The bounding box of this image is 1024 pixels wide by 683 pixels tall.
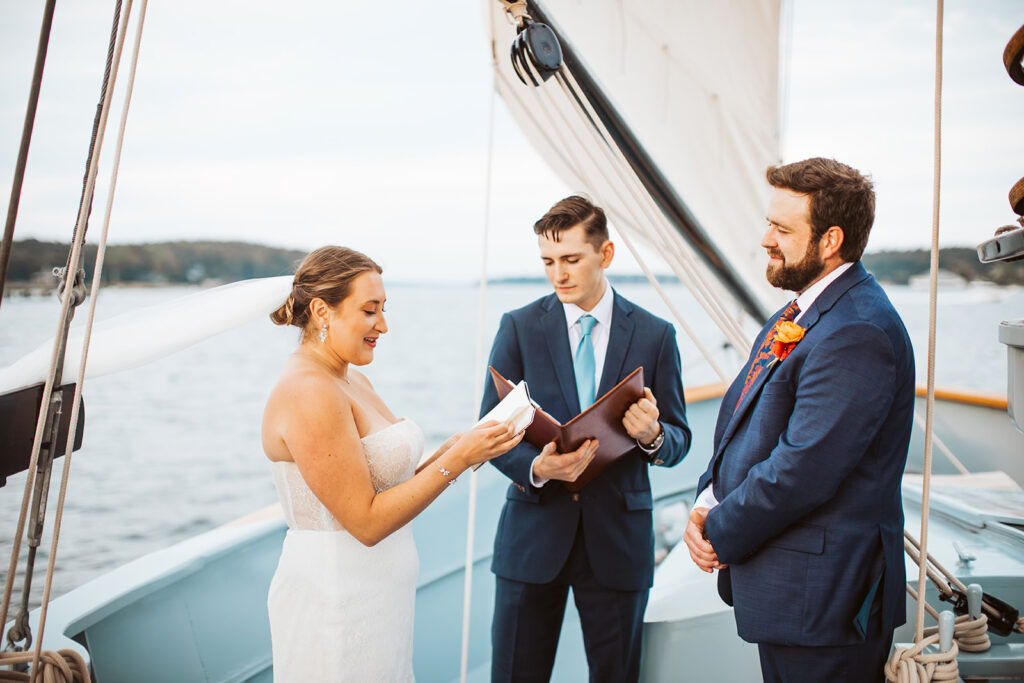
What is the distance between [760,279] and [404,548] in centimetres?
203

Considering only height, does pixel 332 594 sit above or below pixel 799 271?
below

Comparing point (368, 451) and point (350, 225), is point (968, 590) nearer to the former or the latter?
point (368, 451)

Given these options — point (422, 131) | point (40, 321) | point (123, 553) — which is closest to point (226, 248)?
point (40, 321)

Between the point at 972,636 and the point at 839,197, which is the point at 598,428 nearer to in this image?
the point at 839,197

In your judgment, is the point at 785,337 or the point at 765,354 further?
the point at 765,354

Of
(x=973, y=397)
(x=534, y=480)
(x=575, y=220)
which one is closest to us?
(x=534, y=480)

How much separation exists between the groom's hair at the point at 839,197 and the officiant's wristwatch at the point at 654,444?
26.5 inches

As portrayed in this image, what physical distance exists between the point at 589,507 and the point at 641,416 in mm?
339

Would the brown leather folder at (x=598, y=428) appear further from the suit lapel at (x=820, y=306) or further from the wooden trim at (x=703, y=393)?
the wooden trim at (x=703, y=393)

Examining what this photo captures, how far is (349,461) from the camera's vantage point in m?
1.55

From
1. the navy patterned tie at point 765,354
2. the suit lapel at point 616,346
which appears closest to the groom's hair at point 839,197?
the navy patterned tie at point 765,354

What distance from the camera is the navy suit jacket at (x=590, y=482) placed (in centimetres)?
190

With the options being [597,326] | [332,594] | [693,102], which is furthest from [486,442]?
[693,102]

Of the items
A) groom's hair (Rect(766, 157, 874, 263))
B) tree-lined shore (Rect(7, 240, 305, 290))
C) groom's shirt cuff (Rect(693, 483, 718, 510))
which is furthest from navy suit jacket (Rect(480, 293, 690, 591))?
tree-lined shore (Rect(7, 240, 305, 290))
